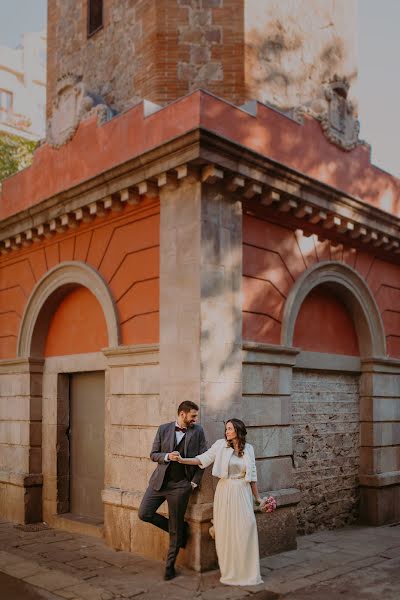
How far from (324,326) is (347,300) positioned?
647mm

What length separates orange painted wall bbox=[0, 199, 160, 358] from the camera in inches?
338

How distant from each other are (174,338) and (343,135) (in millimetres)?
4627

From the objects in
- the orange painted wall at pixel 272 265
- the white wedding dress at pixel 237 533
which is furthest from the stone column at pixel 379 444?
the white wedding dress at pixel 237 533

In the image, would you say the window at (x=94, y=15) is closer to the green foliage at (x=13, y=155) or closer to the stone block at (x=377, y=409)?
the stone block at (x=377, y=409)

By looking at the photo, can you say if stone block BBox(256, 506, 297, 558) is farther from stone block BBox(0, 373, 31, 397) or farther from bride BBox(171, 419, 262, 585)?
stone block BBox(0, 373, 31, 397)

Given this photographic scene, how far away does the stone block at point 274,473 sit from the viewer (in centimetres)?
839

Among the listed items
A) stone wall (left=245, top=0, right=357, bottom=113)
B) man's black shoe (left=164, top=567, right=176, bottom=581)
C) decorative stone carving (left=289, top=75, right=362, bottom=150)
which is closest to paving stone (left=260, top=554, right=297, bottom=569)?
man's black shoe (left=164, top=567, right=176, bottom=581)

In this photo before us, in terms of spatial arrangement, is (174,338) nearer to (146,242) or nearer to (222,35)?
(146,242)

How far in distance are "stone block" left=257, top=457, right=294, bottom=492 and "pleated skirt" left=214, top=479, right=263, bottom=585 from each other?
1.32m

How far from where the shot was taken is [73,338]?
34.1ft

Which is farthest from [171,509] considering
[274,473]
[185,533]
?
[274,473]

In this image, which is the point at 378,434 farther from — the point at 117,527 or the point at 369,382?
the point at 117,527

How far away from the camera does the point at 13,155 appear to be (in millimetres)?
21234

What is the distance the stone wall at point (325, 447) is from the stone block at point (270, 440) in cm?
65
